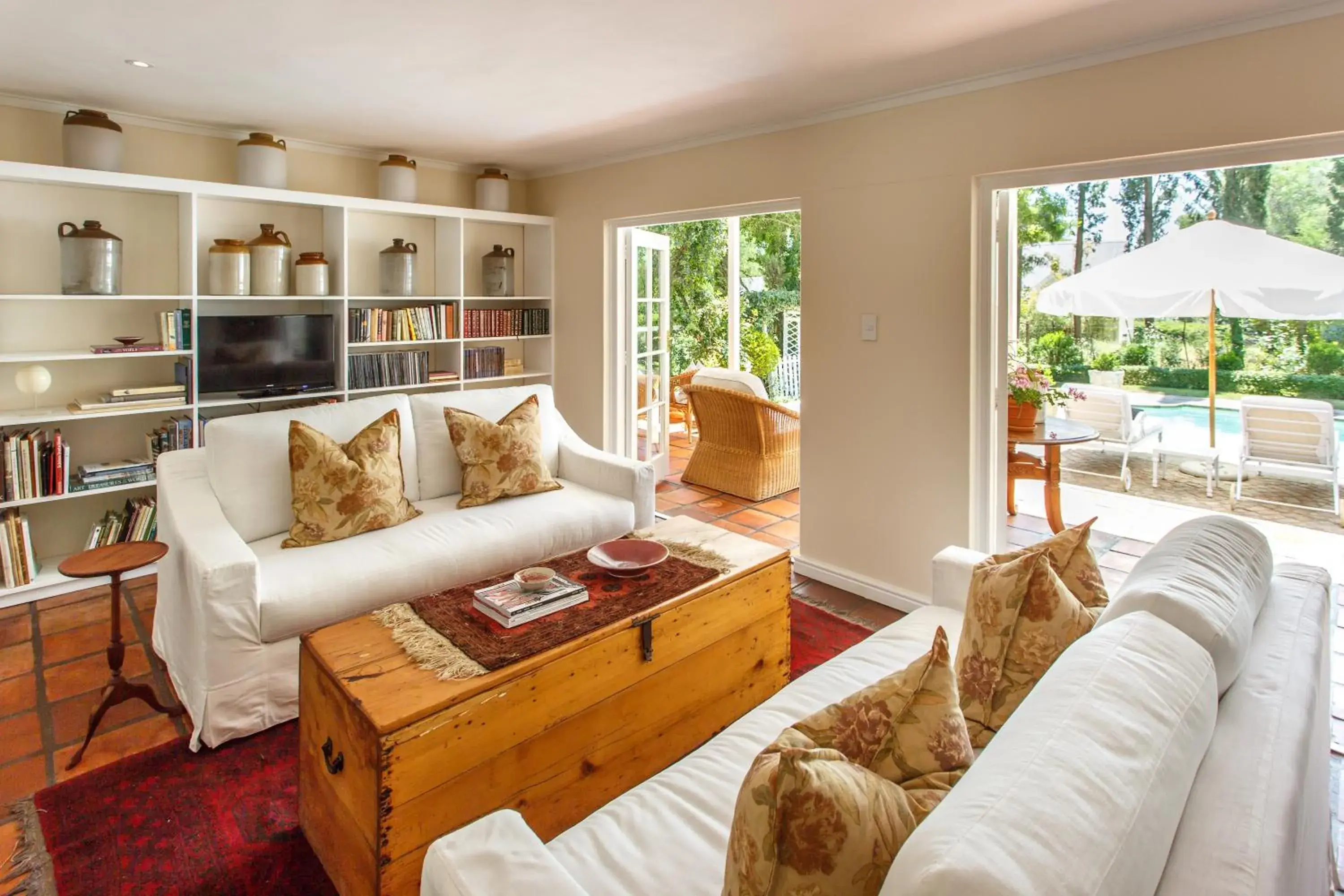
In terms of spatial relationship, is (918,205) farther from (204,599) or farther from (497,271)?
(204,599)

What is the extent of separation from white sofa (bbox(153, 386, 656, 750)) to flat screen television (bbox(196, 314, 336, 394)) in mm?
1020

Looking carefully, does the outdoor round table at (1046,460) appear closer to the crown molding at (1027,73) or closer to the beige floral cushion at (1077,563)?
the crown molding at (1027,73)

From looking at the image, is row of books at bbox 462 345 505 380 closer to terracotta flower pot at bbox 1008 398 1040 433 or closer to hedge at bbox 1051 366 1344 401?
terracotta flower pot at bbox 1008 398 1040 433

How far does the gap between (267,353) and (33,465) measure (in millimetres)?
1162

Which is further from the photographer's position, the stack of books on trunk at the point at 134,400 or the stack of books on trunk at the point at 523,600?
Result: the stack of books on trunk at the point at 134,400

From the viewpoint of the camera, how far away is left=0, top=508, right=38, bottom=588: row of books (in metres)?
3.48

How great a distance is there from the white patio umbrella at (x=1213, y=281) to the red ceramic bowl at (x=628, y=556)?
1.99 meters

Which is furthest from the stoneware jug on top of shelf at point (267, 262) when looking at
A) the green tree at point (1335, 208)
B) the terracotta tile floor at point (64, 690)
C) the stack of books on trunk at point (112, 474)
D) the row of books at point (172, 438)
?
the green tree at point (1335, 208)

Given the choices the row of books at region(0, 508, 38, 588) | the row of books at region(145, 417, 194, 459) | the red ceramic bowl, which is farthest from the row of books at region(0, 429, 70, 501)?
the red ceramic bowl

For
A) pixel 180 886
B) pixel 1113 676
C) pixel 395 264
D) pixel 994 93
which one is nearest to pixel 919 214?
pixel 994 93

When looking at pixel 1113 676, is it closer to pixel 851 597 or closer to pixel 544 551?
pixel 544 551

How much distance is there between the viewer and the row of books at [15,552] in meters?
3.48

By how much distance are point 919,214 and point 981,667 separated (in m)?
2.40

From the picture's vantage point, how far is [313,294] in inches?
173
